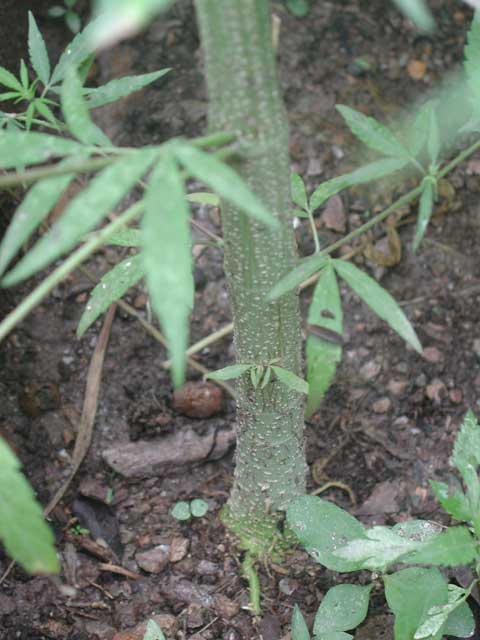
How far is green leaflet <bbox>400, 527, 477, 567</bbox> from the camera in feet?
3.07

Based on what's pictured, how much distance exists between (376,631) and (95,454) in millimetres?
624

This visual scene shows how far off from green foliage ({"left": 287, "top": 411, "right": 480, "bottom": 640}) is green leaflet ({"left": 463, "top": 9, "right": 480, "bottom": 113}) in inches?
17.5

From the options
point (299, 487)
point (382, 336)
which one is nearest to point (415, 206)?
point (382, 336)

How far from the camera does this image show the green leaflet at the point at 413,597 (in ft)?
3.49

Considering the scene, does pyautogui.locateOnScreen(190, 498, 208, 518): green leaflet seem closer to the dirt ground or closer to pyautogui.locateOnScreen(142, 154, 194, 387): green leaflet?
the dirt ground

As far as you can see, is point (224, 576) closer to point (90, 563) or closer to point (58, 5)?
point (90, 563)

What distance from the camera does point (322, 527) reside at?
1177 millimetres

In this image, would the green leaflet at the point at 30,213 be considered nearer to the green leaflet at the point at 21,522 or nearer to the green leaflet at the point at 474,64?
the green leaflet at the point at 21,522

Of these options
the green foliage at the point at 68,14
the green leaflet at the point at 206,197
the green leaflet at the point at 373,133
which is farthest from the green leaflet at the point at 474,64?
the green foliage at the point at 68,14

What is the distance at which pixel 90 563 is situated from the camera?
138 cm

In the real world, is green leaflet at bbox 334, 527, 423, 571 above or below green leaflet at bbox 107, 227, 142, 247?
below

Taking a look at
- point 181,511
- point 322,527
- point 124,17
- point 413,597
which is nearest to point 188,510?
point 181,511

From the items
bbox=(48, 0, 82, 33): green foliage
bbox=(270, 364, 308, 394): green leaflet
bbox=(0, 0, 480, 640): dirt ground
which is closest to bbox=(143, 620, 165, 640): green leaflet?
bbox=(0, 0, 480, 640): dirt ground

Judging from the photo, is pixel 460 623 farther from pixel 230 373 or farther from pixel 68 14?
pixel 68 14
